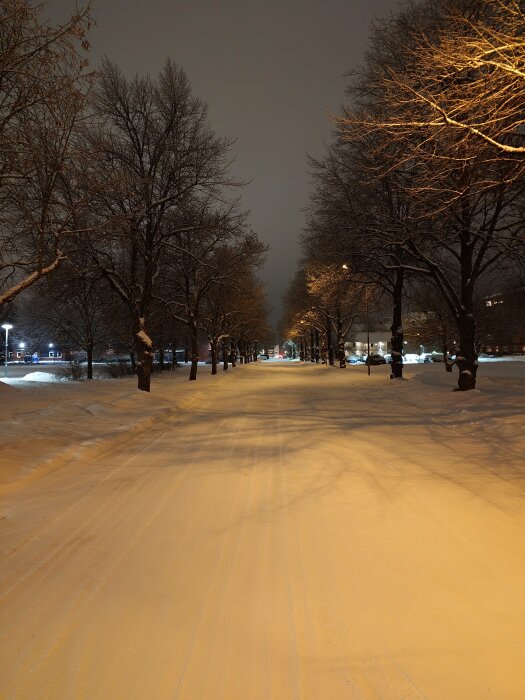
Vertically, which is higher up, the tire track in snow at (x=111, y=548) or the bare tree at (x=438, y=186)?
the bare tree at (x=438, y=186)

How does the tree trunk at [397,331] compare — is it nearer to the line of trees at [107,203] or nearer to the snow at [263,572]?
the line of trees at [107,203]

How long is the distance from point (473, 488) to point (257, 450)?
387 centimetres

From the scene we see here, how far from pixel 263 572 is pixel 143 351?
17308 millimetres

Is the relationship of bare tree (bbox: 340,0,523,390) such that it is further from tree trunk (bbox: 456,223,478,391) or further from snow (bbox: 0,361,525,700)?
snow (bbox: 0,361,525,700)

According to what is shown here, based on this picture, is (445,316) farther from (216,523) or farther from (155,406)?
(216,523)

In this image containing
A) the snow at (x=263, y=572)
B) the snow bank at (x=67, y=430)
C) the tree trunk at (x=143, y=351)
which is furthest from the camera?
the tree trunk at (x=143, y=351)

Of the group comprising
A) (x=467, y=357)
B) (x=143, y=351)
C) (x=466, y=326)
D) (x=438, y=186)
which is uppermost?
(x=438, y=186)

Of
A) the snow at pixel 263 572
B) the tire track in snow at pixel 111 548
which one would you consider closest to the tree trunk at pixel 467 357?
the snow at pixel 263 572

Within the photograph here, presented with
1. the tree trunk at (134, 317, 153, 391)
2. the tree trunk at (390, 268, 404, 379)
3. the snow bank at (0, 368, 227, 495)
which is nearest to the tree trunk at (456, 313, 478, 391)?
the tree trunk at (390, 268, 404, 379)

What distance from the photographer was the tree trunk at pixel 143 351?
20.2 meters

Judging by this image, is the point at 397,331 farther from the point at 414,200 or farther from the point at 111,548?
the point at 111,548

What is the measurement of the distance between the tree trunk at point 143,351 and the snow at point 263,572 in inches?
437

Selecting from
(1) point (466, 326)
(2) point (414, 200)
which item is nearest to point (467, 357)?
(1) point (466, 326)

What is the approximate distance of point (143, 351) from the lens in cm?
2056
